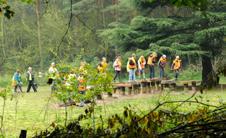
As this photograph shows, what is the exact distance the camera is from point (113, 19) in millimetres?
51000

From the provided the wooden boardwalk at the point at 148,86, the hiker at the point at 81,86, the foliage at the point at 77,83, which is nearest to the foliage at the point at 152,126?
the foliage at the point at 77,83

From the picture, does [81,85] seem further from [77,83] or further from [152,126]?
[152,126]

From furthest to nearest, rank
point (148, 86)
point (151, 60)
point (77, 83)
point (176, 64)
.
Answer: point (176, 64) < point (151, 60) < point (148, 86) < point (77, 83)

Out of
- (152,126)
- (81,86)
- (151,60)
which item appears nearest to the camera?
(152,126)

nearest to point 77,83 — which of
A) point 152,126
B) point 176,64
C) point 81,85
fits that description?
point 81,85

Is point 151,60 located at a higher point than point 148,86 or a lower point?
higher

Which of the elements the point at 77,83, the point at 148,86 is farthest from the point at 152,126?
the point at 148,86

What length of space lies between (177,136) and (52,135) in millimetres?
950

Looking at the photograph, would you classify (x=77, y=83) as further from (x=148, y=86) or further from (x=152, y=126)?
(x=148, y=86)

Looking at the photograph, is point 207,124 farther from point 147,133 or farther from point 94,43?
point 94,43

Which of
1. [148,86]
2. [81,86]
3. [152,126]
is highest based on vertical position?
[152,126]

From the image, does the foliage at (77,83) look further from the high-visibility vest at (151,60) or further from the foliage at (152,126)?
the high-visibility vest at (151,60)

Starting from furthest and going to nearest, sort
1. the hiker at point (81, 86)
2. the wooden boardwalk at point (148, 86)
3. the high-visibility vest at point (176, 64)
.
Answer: the high-visibility vest at point (176, 64)
the wooden boardwalk at point (148, 86)
the hiker at point (81, 86)

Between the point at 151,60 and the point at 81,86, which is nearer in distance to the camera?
the point at 81,86
